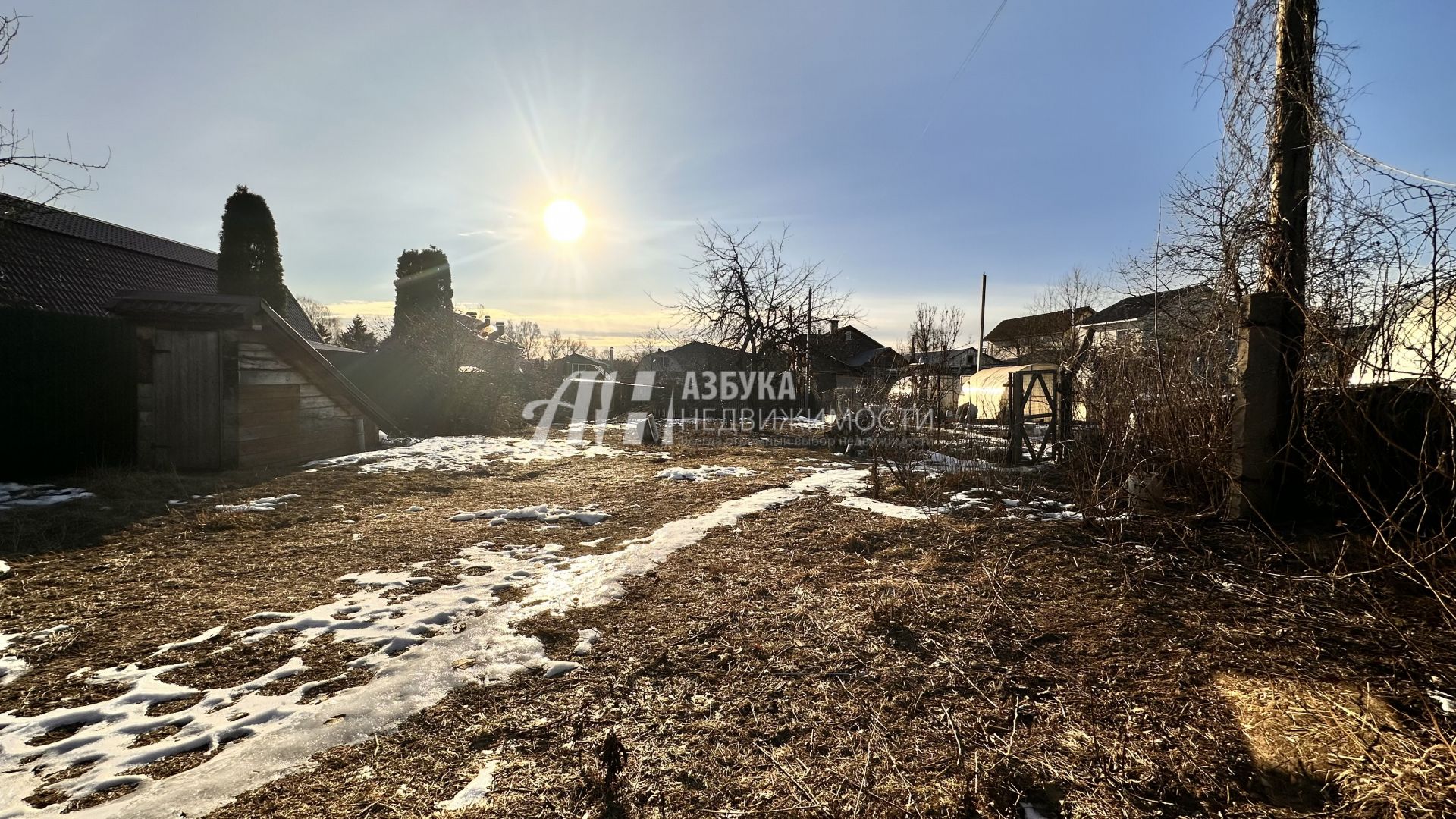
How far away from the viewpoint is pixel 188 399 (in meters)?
7.86

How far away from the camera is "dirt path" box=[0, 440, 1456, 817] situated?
6.01 ft

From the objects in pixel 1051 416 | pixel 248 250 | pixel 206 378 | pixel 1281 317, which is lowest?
pixel 1051 416

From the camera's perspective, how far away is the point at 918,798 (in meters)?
1.81

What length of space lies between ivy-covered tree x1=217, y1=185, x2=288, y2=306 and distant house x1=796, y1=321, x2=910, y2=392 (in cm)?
1581

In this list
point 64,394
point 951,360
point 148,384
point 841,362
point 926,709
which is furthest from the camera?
point 841,362

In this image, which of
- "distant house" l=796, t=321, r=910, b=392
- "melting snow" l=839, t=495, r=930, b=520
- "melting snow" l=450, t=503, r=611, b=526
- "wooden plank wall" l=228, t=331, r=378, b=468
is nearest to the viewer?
"melting snow" l=839, t=495, r=930, b=520

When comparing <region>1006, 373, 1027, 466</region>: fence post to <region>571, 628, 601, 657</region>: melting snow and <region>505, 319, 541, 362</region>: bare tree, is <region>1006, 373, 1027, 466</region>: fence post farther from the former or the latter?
<region>505, 319, 541, 362</region>: bare tree

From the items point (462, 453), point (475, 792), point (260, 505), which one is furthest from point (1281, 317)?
point (462, 453)

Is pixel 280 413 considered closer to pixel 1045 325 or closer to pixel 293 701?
pixel 293 701

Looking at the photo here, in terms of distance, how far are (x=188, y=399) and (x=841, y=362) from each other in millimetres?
21359

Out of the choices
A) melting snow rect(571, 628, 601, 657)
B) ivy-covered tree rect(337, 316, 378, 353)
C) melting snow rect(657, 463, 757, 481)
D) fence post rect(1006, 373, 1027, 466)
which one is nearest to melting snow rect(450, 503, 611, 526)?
melting snow rect(657, 463, 757, 481)

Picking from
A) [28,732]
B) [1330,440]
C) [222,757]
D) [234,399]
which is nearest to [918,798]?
[222,757]

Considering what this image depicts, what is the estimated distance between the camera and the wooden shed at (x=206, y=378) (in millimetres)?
7715

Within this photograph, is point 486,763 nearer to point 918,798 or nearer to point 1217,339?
point 918,798
